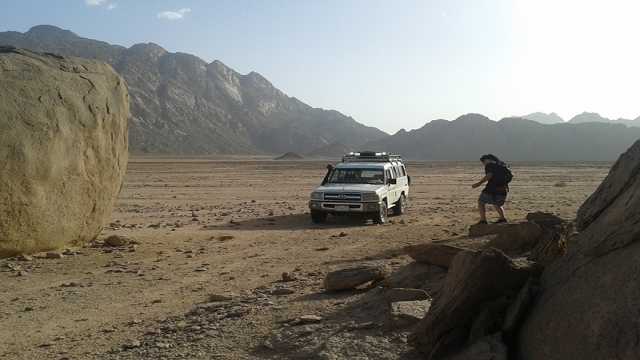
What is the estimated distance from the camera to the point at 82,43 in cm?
15300

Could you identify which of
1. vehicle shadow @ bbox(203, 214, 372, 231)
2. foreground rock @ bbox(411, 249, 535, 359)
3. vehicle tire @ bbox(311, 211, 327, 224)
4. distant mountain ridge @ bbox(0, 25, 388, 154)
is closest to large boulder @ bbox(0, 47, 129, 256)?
vehicle shadow @ bbox(203, 214, 372, 231)

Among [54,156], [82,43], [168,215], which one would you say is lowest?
[168,215]

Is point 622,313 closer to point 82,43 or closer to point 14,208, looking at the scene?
point 14,208

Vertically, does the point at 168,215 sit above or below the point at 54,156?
below

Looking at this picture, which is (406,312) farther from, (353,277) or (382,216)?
(382,216)

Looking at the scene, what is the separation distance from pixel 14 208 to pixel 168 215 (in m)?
8.63

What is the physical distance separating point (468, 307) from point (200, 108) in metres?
138

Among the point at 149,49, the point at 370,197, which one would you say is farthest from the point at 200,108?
the point at 370,197

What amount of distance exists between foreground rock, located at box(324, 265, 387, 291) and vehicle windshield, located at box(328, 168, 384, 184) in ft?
30.5

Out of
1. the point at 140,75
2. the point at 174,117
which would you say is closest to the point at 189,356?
the point at 174,117

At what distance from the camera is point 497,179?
12578 millimetres

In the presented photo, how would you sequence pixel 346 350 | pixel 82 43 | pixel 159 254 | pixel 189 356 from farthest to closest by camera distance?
pixel 82 43, pixel 159 254, pixel 189 356, pixel 346 350

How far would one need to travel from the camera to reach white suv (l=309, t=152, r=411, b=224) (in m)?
15.5

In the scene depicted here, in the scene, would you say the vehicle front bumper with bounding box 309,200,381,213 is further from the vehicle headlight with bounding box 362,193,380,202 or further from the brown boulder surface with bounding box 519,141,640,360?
the brown boulder surface with bounding box 519,141,640,360
